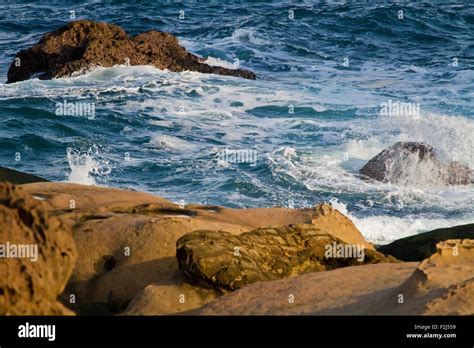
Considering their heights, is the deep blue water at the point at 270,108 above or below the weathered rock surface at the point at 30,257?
below

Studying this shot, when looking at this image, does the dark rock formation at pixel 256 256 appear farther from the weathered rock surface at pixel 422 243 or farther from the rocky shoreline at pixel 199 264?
the weathered rock surface at pixel 422 243

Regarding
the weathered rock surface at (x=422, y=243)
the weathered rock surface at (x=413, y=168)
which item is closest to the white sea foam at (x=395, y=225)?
the weathered rock surface at (x=413, y=168)

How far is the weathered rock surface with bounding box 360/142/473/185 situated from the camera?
14.2 metres

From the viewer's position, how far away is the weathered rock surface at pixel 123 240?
6.93m

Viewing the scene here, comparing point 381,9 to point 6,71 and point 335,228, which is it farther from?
point 335,228

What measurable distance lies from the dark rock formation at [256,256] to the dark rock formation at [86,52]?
13.1 m

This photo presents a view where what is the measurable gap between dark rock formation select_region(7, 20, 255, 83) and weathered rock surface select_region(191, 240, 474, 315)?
14118 mm

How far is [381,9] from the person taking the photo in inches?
1111

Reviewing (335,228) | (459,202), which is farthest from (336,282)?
(459,202)

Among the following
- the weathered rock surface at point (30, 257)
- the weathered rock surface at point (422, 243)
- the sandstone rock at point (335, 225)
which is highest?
the weathered rock surface at point (30, 257)

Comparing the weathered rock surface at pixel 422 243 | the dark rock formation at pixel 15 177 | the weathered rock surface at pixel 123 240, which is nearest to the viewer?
the weathered rock surface at pixel 123 240

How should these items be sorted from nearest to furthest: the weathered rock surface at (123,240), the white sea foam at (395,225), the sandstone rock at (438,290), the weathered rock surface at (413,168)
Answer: the sandstone rock at (438,290), the weathered rock surface at (123,240), the white sea foam at (395,225), the weathered rock surface at (413,168)

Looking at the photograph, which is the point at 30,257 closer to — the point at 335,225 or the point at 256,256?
the point at 256,256

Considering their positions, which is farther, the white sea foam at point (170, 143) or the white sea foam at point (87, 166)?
the white sea foam at point (170, 143)
